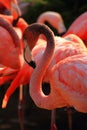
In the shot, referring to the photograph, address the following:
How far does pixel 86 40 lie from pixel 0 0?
4.89ft

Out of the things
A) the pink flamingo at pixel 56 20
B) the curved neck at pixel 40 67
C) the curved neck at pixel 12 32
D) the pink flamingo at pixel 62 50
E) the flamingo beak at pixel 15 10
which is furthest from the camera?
the pink flamingo at pixel 56 20

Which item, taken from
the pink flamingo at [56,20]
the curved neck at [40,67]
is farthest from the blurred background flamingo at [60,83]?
the pink flamingo at [56,20]

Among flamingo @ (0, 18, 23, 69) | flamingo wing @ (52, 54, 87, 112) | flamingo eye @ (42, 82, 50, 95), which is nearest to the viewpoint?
flamingo wing @ (52, 54, 87, 112)

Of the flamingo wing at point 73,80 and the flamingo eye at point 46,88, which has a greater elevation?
the flamingo wing at point 73,80

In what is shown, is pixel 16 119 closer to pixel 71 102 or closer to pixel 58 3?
pixel 71 102

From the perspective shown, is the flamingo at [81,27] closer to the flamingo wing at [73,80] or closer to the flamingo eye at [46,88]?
the flamingo eye at [46,88]

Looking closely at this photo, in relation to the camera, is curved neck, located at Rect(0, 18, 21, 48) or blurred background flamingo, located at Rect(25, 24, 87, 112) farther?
curved neck, located at Rect(0, 18, 21, 48)

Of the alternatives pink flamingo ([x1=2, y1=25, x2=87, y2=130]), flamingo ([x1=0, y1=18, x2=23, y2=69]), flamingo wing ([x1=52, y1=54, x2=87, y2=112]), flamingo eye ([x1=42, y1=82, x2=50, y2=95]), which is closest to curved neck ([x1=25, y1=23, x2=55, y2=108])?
flamingo wing ([x1=52, y1=54, x2=87, y2=112])

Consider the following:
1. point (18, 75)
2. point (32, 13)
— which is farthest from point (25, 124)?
point (32, 13)

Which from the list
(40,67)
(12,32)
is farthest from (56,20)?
(40,67)

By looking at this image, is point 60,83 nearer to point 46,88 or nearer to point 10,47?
point 10,47

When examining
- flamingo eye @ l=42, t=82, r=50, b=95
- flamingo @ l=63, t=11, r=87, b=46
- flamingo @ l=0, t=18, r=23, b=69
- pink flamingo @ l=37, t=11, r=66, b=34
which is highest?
flamingo @ l=0, t=18, r=23, b=69

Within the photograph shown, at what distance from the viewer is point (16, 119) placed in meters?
5.53

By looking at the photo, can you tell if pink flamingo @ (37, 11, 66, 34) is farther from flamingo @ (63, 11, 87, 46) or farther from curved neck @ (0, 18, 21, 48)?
curved neck @ (0, 18, 21, 48)
